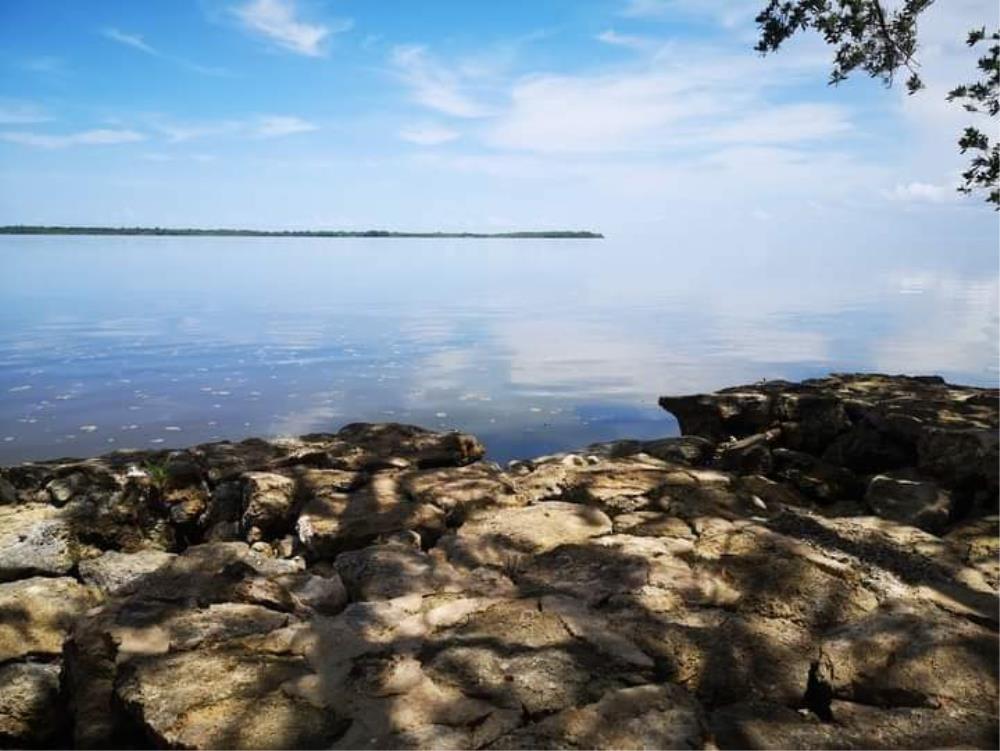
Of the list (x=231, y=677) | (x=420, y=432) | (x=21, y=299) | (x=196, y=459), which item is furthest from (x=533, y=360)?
(x=21, y=299)

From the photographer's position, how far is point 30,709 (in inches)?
164

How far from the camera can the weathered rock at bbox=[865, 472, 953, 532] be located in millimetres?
6449

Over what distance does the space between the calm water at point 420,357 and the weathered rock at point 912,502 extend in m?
8.02

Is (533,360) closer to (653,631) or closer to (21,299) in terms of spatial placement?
(653,631)

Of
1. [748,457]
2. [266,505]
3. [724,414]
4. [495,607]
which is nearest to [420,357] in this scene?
[724,414]

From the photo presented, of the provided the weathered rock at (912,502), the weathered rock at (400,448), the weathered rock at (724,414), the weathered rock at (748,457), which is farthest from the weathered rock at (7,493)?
the weathered rock at (724,414)

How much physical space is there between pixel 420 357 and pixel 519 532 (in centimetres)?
1928

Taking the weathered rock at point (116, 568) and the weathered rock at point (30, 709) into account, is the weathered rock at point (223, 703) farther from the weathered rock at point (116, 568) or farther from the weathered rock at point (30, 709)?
the weathered rock at point (116, 568)

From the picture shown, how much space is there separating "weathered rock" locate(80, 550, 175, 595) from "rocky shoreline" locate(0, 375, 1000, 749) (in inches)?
1.0

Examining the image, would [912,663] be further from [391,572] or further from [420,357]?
[420,357]

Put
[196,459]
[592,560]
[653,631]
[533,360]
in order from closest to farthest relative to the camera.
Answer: [653,631]
[592,560]
[196,459]
[533,360]

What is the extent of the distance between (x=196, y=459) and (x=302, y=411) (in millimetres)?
9082

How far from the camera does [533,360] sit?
2412cm

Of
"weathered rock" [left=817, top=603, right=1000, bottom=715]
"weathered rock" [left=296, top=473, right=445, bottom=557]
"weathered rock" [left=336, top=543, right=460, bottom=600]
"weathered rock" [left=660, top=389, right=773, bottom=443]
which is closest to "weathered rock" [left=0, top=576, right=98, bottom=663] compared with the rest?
"weathered rock" [left=296, top=473, right=445, bottom=557]
